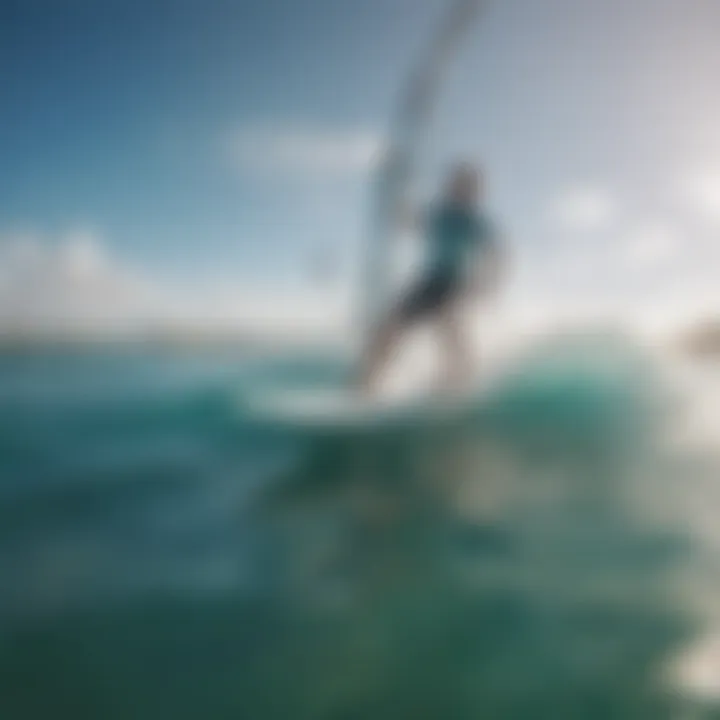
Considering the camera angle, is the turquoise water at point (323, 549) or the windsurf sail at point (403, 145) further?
the windsurf sail at point (403, 145)

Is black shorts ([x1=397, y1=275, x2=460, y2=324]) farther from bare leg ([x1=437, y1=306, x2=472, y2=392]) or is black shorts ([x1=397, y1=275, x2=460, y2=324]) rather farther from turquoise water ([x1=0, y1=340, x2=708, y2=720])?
turquoise water ([x1=0, y1=340, x2=708, y2=720])

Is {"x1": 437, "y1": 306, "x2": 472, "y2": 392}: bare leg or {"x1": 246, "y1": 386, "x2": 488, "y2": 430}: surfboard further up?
{"x1": 437, "y1": 306, "x2": 472, "y2": 392}: bare leg

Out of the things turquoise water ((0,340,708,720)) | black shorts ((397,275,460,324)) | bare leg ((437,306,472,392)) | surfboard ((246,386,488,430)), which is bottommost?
turquoise water ((0,340,708,720))

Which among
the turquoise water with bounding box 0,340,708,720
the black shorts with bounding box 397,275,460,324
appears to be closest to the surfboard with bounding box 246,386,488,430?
the turquoise water with bounding box 0,340,708,720

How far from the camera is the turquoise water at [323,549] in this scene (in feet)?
4.40

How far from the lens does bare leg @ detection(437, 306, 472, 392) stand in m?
1.46

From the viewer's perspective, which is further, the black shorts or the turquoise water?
the black shorts

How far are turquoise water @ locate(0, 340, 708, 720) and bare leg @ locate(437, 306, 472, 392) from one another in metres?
0.06

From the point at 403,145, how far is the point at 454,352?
1.14 feet

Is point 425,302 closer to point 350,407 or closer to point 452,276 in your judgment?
point 452,276

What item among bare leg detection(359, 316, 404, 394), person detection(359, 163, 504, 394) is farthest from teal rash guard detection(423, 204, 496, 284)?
bare leg detection(359, 316, 404, 394)

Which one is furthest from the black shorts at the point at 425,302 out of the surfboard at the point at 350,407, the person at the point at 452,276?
the surfboard at the point at 350,407

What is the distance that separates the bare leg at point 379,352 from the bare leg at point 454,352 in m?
0.07

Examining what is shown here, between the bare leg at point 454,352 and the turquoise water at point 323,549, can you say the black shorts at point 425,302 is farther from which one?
the turquoise water at point 323,549
